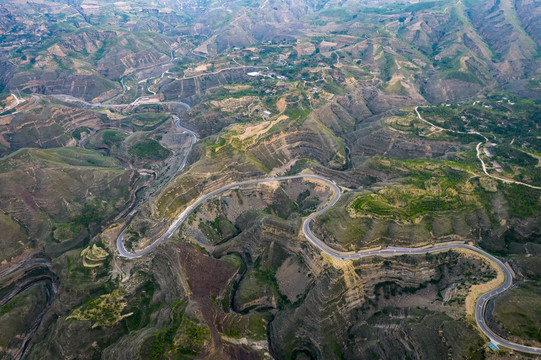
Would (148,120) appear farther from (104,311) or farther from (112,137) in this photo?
(104,311)

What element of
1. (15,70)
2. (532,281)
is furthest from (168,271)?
(15,70)

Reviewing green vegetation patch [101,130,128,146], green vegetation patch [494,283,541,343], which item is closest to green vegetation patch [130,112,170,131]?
green vegetation patch [101,130,128,146]

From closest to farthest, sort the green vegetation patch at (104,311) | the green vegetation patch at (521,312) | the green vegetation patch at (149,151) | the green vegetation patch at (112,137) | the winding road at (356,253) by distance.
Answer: the green vegetation patch at (521,312), the winding road at (356,253), the green vegetation patch at (104,311), the green vegetation patch at (149,151), the green vegetation patch at (112,137)

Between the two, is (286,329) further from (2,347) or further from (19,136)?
(19,136)

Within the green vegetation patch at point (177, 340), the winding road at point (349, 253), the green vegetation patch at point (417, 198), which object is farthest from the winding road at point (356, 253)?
Result: the green vegetation patch at point (177, 340)

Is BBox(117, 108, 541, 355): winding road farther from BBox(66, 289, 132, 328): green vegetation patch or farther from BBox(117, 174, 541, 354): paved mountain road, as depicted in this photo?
BBox(66, 289, 132, 328): green vegetation patch

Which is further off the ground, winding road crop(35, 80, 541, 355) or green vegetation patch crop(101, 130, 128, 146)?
winding road crop(35, 80, 541, 355)

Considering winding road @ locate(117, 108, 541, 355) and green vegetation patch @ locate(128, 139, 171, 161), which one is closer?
winding road @ locate(117, 108, 541, 355)

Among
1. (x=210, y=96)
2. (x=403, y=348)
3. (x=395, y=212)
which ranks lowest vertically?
(x=210, y=96)

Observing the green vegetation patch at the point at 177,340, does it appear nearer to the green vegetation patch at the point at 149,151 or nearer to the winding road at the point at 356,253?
the winding road at the point at 356,253
